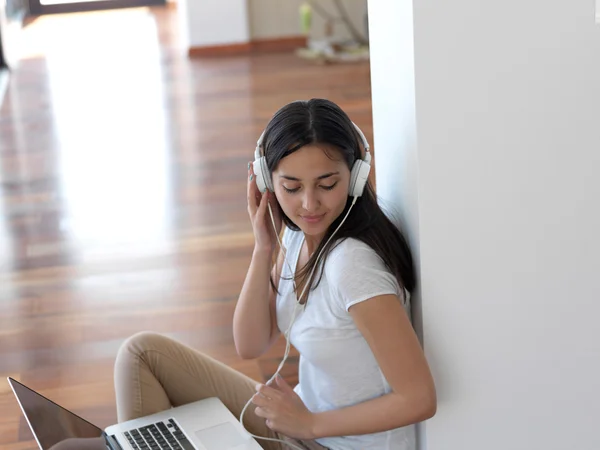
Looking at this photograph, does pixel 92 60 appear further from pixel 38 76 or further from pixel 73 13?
pixel 73 13

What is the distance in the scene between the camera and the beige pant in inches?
74.8

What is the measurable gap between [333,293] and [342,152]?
0.76ft

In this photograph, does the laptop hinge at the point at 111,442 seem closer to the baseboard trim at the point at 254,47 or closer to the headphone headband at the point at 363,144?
the headphone headband at the point at 363,144

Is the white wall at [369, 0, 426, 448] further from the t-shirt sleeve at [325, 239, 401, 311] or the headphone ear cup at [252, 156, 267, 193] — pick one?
the headphone ear cup at [252, 156, 267, 193]

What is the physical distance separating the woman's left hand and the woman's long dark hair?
22 centimetres

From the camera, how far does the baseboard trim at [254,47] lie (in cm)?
780

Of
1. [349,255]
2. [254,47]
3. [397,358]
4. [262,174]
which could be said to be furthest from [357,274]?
[254,47]

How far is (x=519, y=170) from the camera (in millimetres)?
1451

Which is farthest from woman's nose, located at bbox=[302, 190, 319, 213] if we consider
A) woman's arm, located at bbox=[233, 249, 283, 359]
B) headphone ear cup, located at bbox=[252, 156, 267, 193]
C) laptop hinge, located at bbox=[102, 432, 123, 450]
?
laptop hinge, located at bbox=[102, 432, 123, 450]

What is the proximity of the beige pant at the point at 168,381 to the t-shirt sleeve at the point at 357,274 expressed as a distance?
0.47 m

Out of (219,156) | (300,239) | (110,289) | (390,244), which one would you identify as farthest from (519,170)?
(219,156)

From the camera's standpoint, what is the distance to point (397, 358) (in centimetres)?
147

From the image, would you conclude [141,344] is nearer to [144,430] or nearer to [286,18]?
[144,430]

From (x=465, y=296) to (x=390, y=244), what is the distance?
0.15m
